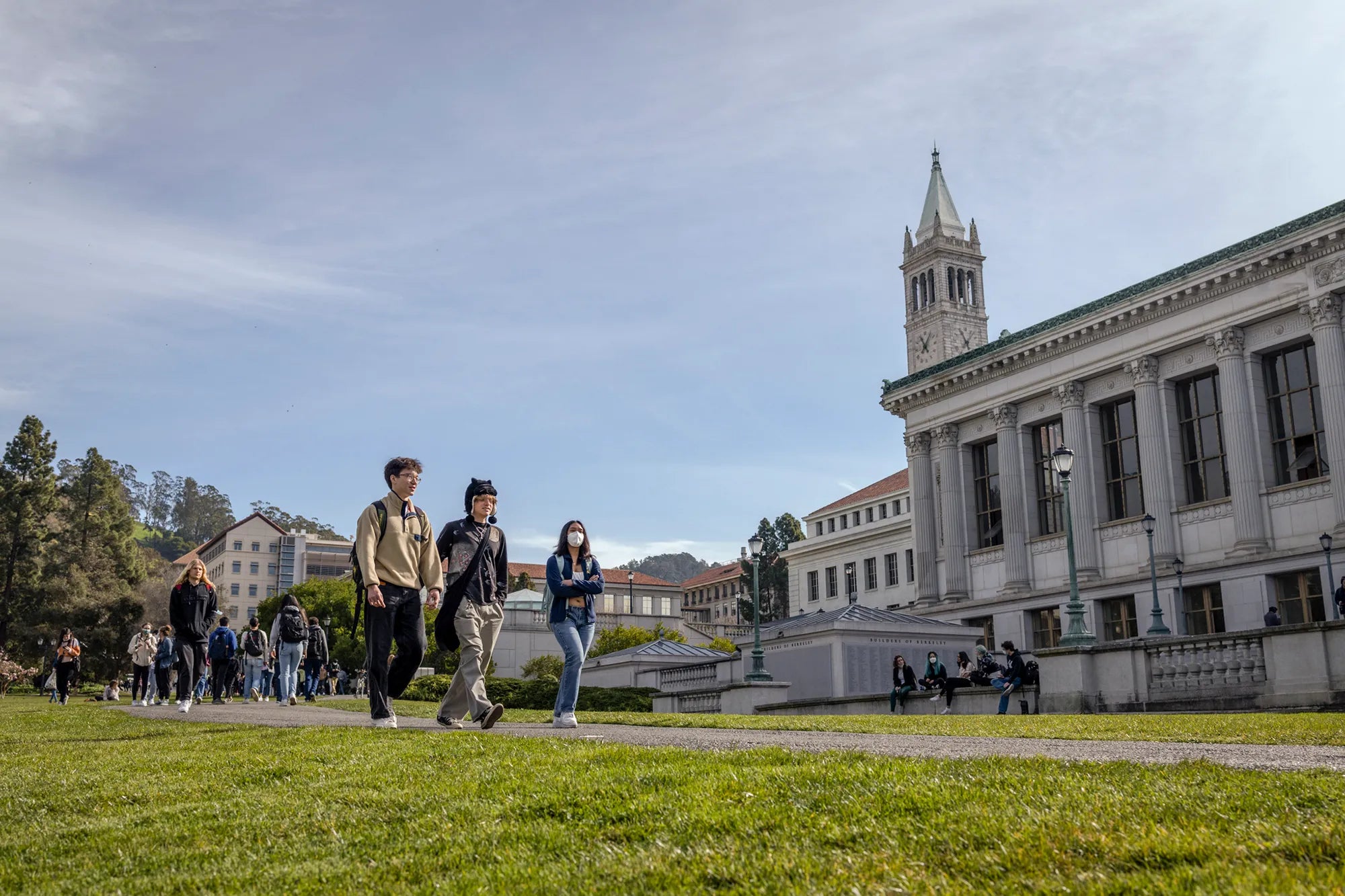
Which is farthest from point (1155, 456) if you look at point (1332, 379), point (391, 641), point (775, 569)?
point (775, 569)

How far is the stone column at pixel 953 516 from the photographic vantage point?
5062 cm

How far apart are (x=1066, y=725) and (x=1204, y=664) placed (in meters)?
10.9

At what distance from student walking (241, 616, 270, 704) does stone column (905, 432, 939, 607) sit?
32.8 m

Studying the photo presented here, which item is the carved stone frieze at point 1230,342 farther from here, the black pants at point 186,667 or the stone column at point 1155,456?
the black pants at point 186,667

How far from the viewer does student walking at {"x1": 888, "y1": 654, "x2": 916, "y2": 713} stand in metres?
27.5

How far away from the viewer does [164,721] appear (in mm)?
13602

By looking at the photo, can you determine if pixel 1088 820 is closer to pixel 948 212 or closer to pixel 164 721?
pixel 164 721

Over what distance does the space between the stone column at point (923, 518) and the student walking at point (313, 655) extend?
1171 inches

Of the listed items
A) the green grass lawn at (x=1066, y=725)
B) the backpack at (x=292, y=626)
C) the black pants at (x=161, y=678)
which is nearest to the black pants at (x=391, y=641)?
the green grass lawn at (x=1066, y=725)

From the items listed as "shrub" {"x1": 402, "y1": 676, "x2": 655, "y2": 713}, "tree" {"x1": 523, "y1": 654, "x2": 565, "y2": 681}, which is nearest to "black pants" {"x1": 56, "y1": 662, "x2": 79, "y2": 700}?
"shrub" {"x1": 402, "y1": 676, "x2": 655, "y2": 713}

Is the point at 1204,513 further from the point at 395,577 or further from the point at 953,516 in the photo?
the point at 395,577

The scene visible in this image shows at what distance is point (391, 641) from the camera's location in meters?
10.2

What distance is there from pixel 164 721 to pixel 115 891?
10406 mm

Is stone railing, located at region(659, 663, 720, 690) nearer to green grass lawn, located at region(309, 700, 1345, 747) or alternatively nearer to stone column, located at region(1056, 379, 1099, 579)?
stone column, located at region(1056, 379, 1099, 579)
